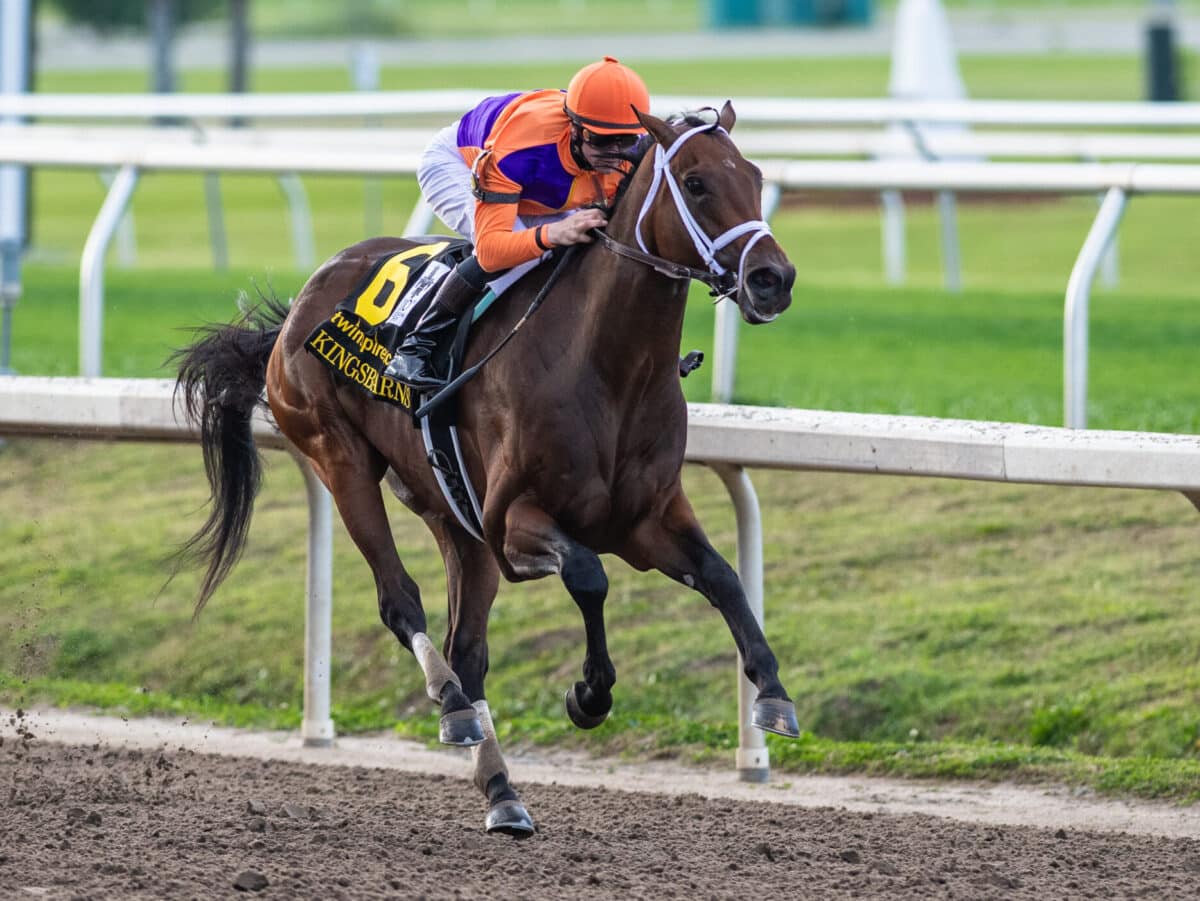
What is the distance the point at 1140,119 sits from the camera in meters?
8.32

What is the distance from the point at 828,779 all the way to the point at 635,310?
1.79 meters

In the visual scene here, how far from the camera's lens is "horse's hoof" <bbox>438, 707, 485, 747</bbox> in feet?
14.9

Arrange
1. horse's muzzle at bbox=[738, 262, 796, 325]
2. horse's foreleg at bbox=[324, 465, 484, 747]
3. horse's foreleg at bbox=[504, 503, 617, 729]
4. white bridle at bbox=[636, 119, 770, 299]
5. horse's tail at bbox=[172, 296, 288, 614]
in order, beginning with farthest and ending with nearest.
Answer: horse's tail at bbox=[172, 296, 288, 614] → horse's foreleg at bbox=[324, 465, 484, 747] → horse's foreleg at bbox=[504, 503, 617, 729] → white bridle at bbox=[636, 119, 770, 299] → horse's muzzle at bbox=[738, 262, 796, 325]

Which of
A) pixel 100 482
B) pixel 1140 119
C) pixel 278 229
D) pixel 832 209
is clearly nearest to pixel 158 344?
pixel 100 482

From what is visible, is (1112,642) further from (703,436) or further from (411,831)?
(411,831)

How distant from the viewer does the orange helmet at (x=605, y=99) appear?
4.48 metres

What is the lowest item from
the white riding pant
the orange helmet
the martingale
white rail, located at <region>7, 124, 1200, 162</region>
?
the martingale

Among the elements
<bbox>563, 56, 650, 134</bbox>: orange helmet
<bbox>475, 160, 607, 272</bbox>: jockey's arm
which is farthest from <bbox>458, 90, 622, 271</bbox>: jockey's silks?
<bbox>563, 56, 650, 134</bbox>: orange helmet

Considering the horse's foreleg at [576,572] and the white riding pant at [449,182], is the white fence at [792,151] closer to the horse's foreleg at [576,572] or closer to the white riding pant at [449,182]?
the white riding pant at [449,182]

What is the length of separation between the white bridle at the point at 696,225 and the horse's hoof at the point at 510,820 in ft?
4.34

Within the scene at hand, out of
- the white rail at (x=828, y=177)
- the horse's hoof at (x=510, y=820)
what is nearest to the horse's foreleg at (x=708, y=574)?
the horse's hoof at (x=510, y=820)

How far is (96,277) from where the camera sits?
6598 millimetres

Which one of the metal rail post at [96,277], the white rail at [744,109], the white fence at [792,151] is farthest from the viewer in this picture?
the white rail at [744,109]

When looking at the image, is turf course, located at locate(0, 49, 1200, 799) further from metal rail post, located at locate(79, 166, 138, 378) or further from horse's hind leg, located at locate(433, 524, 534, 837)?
horse's hind leg, located at locate(433, 524, 534, 837)
